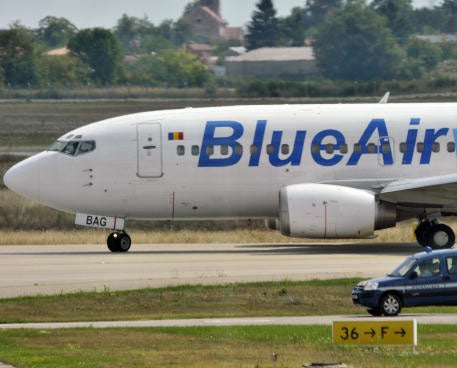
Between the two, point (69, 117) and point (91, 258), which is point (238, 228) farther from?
point (69, 117)

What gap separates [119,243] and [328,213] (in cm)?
642

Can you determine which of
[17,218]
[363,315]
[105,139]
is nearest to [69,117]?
[17,218]

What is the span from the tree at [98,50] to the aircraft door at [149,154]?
6685 cm

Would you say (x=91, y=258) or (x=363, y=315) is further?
(x=91, y=258)

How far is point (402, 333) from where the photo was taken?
21.4m

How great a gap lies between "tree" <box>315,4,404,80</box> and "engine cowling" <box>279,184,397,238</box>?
167ft

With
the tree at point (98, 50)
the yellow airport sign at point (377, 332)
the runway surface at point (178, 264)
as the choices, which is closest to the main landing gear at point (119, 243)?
the runway surface at point (178, 264)

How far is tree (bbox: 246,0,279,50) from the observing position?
123000 millimetres

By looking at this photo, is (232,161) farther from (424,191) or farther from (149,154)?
(424,191)

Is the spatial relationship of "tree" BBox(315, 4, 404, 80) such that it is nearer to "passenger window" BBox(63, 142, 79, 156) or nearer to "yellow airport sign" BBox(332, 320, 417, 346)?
Result: "passenger window" BBox(63, 142, 79, 156)

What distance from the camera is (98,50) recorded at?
109625 millimetres

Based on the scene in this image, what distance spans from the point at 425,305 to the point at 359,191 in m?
13.5

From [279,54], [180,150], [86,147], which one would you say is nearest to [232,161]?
[180,150]

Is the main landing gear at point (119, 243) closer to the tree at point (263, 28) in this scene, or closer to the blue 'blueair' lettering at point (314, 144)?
the blue 'blueair' lettering at point (314, 144)
